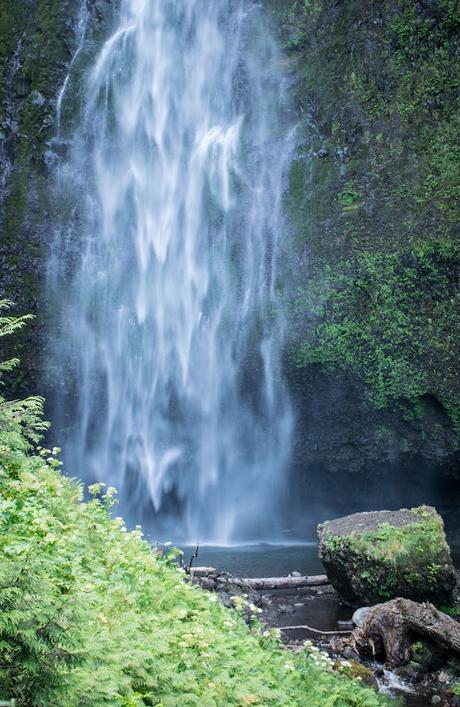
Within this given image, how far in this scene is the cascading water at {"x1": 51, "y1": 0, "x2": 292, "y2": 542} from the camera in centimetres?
1622

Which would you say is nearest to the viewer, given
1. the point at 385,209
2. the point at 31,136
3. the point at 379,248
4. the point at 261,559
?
the point at 261,559

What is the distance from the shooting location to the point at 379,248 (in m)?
15.1

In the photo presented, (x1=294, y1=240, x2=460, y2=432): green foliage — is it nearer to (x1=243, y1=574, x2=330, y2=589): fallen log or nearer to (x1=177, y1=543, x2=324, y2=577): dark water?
(x1=177, y1=543, x2=324, y2=577): dark water

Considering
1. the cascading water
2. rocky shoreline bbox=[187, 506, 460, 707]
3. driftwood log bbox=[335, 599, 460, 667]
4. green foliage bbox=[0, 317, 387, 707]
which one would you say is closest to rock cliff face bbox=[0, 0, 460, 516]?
the cascading water

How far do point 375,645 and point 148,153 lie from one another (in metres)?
14.0

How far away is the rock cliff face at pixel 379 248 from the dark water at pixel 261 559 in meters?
2.62

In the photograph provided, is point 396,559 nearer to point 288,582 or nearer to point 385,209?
point 288,582

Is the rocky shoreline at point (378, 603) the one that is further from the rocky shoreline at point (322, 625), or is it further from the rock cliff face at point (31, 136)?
the rock cliff face at point (31, 136)

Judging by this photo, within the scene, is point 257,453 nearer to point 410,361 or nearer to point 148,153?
point 410,361

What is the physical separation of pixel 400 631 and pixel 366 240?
985cm

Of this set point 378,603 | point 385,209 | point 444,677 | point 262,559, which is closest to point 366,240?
point 385,209

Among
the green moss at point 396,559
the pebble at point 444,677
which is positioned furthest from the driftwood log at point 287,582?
the pebble at point 444,677

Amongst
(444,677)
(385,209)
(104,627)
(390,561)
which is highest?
(385,209)

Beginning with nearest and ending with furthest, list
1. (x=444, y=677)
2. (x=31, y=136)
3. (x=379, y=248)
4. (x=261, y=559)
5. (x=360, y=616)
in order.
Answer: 1. (x=444, y=677)
2. (x=360, y=616)
3. (x=261, y=559)
4. (x=379, y=248)
5. (x=31, y=136)
